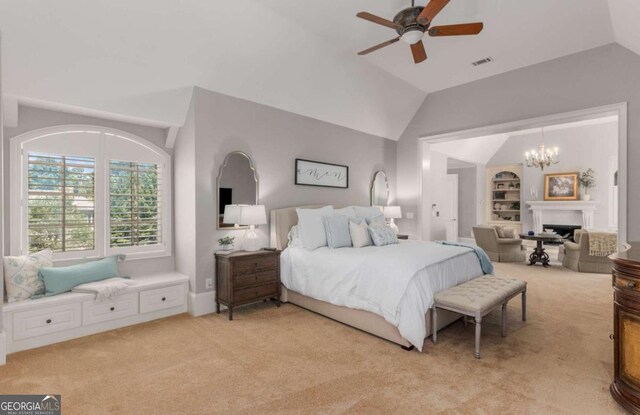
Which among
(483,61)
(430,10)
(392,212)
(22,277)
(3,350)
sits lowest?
(3,350)

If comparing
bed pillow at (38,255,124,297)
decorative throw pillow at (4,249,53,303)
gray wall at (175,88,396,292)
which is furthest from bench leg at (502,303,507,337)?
decorative throw pillow at (4,249,53,303)

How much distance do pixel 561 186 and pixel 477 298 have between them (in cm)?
811

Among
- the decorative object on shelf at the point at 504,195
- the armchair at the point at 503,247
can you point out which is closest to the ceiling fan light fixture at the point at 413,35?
the armchair at the point at 503,247

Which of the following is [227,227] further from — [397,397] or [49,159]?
[397,397]

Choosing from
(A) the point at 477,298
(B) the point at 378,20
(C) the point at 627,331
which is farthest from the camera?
(A) the point at 477,298

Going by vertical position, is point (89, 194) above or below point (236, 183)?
below

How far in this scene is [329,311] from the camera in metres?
3.69

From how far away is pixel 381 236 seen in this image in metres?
4.24

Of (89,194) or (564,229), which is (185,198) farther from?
(564,229)

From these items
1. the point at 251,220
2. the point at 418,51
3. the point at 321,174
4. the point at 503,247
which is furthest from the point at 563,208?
the point at 251,220

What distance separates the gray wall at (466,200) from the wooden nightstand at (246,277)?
26.0ft

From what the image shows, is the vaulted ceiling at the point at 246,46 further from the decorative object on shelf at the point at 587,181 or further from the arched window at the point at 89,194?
the decorative object on shelf at the point at 587,181

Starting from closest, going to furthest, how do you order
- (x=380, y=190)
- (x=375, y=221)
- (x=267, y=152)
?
(x=267, y=152) → (x=375, y=221) → (x=380, y=190)

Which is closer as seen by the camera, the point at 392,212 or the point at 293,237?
the point at 293,237
